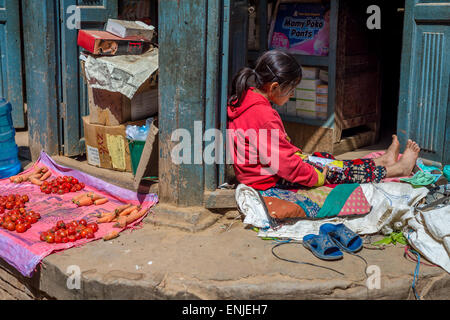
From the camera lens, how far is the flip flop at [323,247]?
Result: 3684 mm

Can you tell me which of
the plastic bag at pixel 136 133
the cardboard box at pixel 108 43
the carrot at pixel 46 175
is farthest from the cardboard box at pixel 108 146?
the cardboard box at pixel 108 43

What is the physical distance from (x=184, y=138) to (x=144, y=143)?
772 millimetres

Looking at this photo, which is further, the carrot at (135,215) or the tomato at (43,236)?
the carrot at (135,215)

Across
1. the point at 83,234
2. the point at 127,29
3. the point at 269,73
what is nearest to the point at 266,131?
the point at 269,73

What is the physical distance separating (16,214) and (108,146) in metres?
1.17

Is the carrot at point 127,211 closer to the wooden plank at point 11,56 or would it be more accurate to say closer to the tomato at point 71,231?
the tomato at point 71,231

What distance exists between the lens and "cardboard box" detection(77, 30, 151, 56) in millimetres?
5070

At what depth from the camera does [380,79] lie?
641 centimetres

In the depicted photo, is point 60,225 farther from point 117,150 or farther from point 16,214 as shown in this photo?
point 117,150

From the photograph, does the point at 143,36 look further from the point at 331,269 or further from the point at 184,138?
the point at 331,269

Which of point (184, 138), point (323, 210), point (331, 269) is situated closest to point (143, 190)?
point (184, 138)

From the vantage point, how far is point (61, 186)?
5156 mm

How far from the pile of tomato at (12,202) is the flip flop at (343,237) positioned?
100 inches

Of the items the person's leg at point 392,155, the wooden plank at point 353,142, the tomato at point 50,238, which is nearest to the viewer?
the tomato at point 50,238
